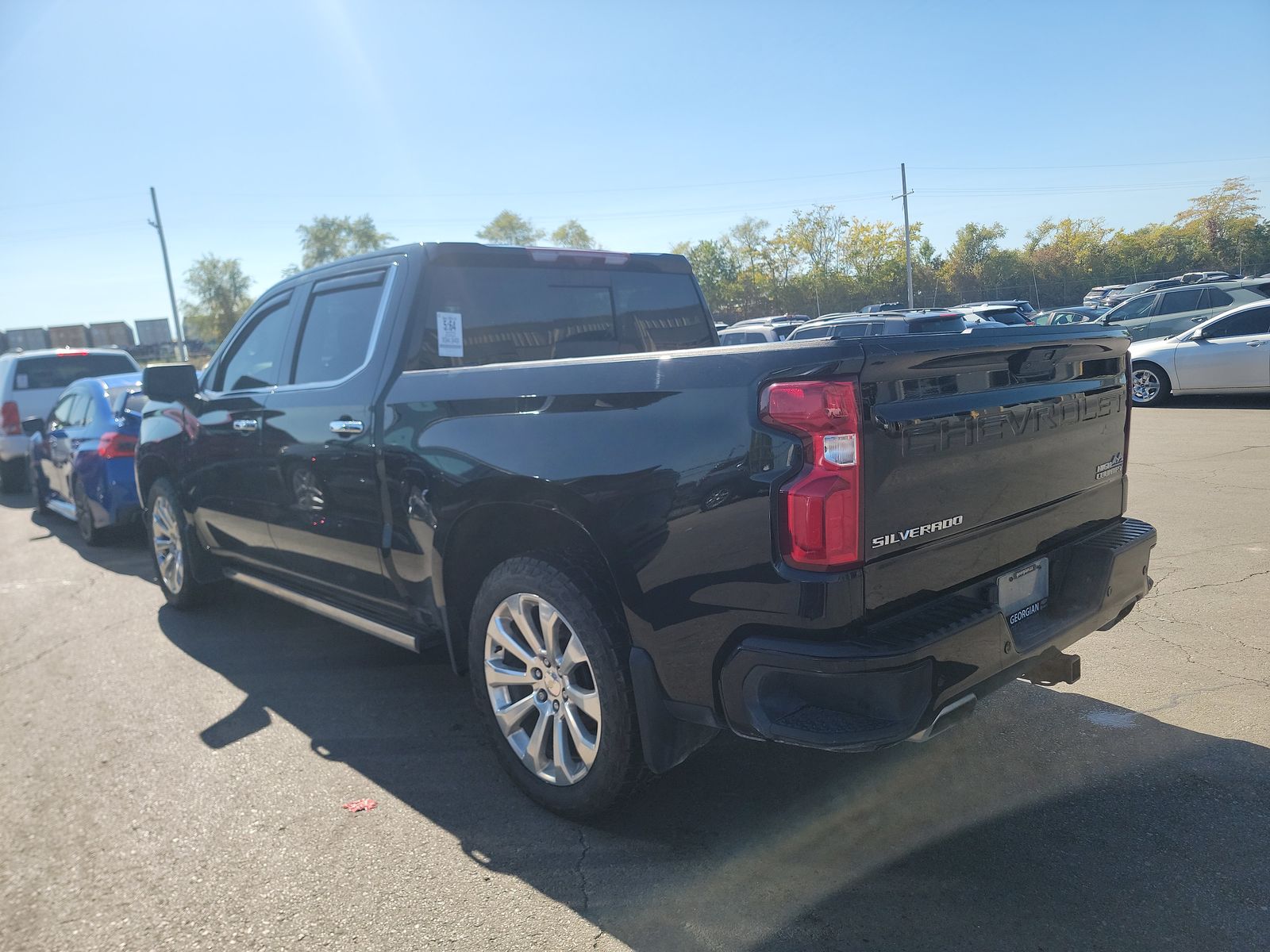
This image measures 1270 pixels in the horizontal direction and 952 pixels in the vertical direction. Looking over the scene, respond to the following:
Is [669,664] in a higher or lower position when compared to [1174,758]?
higher

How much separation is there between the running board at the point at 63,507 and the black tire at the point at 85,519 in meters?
0.33

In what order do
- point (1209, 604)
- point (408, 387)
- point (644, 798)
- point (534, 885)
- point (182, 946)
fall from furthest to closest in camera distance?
1. point (1209, 604)
2. point (408, 387)
3. point (644, 798)
4. point (534, 885)
5. point (182, 946)

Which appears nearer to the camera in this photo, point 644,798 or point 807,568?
point 807,568

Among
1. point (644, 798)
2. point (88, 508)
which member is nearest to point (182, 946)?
point (644, 798)

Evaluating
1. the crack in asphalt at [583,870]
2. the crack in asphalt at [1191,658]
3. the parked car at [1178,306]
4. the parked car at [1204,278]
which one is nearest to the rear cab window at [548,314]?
the crack in asphalt at [583,870]

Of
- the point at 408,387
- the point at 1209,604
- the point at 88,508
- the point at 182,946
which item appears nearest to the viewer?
the point at 182,946

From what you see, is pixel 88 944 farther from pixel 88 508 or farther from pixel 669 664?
pixel 88 508

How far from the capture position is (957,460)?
260 centimetres

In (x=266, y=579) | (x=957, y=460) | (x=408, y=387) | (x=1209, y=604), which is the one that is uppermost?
(x=408, y=387)

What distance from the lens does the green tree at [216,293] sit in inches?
3455

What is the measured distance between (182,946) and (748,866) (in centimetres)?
168

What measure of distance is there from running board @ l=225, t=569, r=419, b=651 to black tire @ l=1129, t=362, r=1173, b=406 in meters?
13.3

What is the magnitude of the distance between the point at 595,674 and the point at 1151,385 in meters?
14.1

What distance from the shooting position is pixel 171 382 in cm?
527
